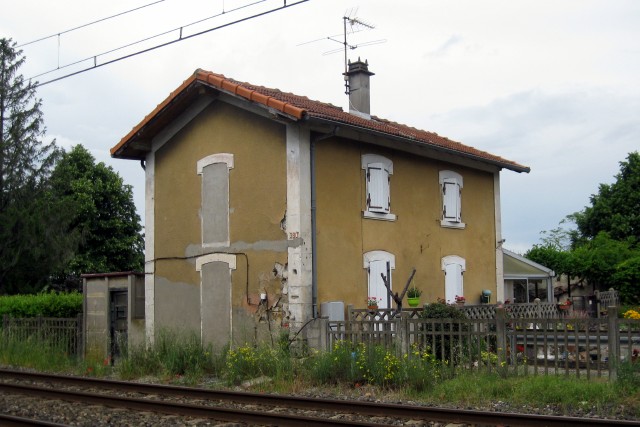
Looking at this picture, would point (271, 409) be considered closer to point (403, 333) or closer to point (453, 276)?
point (403, 333)

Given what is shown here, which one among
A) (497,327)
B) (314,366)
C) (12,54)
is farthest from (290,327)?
(12,54)

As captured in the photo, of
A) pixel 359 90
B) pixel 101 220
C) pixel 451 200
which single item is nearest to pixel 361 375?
pixel 451 200

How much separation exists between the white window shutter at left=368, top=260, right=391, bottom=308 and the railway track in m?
5.89

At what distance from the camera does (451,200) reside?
65.4ft

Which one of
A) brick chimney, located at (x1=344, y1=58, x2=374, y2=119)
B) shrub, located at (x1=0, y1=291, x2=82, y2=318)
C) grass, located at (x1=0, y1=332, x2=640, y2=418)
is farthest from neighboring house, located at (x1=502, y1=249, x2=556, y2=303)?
shrub, located at (x1=0, y1=291, x2=82, y2=318)

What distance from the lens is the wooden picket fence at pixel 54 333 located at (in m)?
19.1

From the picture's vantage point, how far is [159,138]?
61.1 feet

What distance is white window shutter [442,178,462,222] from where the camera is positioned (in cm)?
1964

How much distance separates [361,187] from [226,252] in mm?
3323

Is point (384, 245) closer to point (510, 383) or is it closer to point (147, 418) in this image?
point (510, 383)

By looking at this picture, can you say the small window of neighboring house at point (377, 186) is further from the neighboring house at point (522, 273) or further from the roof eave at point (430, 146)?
the neighboring house at point (522, 273)

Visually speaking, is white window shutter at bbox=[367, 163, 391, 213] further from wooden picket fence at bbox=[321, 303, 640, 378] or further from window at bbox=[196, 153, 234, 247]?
wooden picket fence at bbox=[321, 303, 640, 378]

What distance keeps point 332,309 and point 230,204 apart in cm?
331

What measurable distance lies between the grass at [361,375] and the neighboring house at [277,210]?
4.11ft
